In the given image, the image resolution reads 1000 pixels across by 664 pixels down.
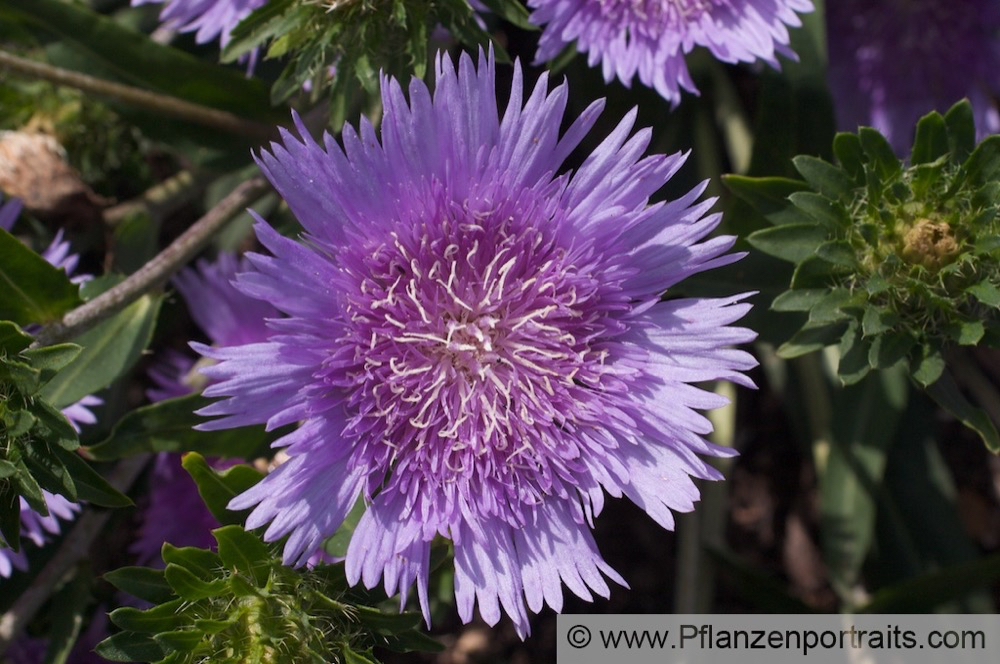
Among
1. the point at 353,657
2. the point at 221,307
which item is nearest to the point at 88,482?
the point at 353,657

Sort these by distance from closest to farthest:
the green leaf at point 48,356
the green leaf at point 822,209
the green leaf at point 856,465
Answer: the green leaf at point 48,356 → the green leaf at point 822,209 → the green leaf at point 856,465

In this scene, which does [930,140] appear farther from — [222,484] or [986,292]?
[222,484]

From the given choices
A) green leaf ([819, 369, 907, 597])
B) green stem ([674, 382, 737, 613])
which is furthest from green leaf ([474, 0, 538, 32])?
green leaf ([819, 369, 907, 597])

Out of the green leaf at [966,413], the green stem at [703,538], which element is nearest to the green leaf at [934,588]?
the green stem at [703,538]

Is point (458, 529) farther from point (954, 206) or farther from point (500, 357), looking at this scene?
point (954, 206)

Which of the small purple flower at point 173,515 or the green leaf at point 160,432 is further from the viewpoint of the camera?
the small purple flower at point 173,515

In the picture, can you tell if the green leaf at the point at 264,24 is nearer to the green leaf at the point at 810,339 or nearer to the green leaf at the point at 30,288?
the green leaf at the point at 30,288
